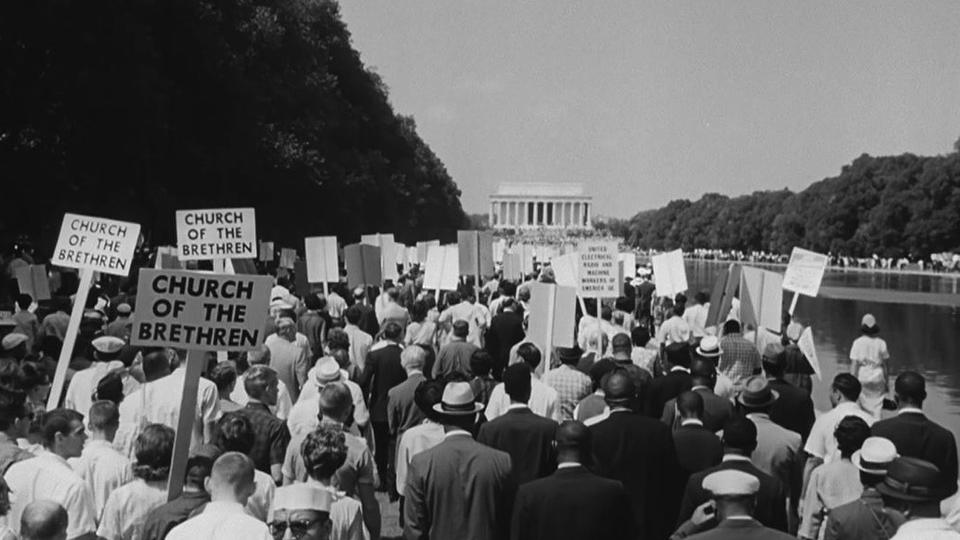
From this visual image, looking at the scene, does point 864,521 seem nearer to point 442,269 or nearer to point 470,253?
point 470,253

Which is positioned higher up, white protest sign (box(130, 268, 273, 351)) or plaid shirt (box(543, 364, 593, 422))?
white protest sign (box(130, 268, 273, 351))

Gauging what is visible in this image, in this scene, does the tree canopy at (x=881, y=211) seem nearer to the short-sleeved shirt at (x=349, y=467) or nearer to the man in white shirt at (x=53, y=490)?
the short-sleeved shirt at (x=349, y=467)

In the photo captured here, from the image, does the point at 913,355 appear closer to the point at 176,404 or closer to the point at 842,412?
the point at 842,412

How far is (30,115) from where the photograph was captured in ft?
85.8

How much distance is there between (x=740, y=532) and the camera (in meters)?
4.97

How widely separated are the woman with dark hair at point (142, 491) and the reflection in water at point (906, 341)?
13266mm

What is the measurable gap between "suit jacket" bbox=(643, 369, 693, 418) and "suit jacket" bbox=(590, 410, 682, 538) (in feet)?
7.89

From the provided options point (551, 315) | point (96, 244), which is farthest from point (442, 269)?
point (96, 244)

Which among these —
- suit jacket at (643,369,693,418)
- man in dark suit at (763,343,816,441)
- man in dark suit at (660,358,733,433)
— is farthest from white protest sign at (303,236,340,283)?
man in dark suit at (763,343,816,441)

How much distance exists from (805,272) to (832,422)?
795cm

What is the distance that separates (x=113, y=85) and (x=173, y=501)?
23.4 meters

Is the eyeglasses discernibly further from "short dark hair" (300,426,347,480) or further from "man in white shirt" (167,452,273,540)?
"short dark hair" (300,426,347,480)

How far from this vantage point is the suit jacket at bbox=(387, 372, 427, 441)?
9859mm

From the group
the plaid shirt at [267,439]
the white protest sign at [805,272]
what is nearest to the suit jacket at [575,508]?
the plaid shirt at [267,439]
